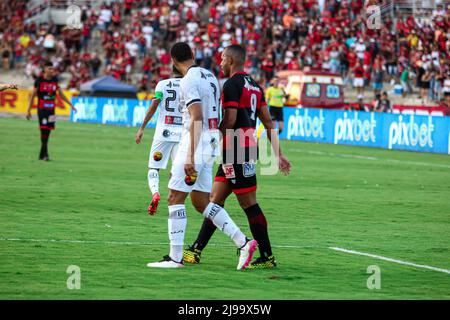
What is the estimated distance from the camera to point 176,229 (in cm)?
1041

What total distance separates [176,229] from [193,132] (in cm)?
102

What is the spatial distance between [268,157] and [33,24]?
33163 millimetres

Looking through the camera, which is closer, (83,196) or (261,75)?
(83,196)

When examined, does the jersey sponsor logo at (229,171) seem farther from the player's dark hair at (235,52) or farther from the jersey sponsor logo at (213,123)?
the player's dark hair at (235,52)

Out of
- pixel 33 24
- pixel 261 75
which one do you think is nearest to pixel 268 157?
pixel 261 75

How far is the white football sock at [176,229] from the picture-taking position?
10406 millimetres

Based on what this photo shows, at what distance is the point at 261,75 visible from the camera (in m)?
48.9

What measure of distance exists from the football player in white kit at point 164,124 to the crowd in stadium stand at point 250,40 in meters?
26.4

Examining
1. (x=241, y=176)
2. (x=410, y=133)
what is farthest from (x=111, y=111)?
(x=241, y=176)

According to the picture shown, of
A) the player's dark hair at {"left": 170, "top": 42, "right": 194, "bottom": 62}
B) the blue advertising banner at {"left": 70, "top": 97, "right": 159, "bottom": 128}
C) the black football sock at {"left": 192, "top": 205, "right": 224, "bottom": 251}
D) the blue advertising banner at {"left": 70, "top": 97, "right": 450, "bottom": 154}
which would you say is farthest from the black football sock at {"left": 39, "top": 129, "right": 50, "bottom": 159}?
the blue advertising banner at {"left": 70, "top": 97, "right": 159, "bottom": 128}

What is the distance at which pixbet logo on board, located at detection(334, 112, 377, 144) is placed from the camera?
118 feet

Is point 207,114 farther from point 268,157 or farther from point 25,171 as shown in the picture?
point 268,157

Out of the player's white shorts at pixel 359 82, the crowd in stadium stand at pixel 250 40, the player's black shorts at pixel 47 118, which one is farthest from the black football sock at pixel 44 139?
the player's white shorts at pixel 359 82

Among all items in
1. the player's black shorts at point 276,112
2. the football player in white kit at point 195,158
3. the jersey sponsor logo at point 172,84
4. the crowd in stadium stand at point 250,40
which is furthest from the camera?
the crowd in stadium stand at point 250,40
